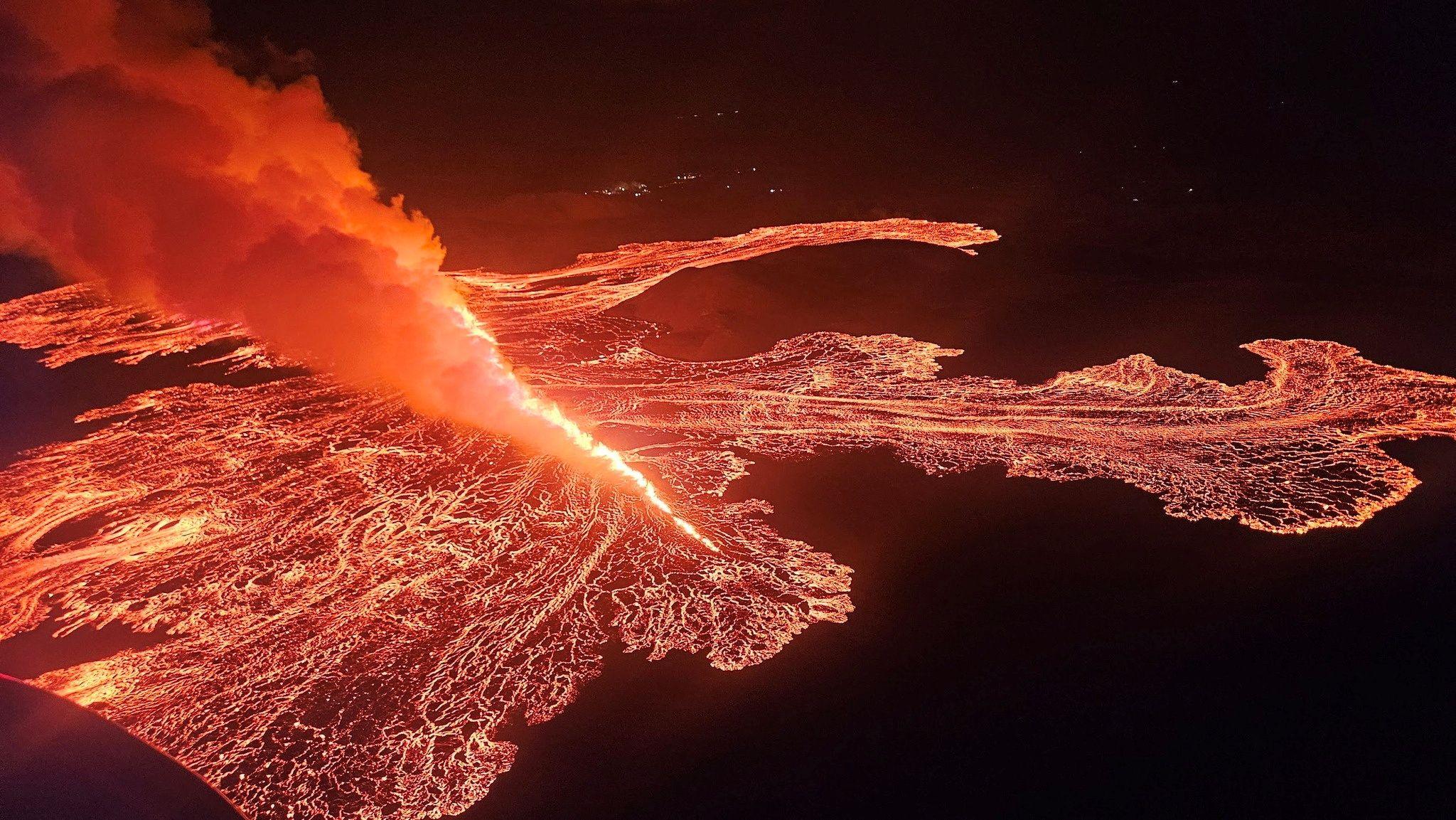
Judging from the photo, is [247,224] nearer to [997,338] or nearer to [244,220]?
[244,220]

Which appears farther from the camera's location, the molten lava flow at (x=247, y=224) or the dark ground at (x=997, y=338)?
the molten lava flow at (x=247, y=224)

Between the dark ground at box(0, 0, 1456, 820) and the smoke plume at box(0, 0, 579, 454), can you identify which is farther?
the smoke plume at box(0, 0, 579, 454)

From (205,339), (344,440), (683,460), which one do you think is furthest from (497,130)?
(683,460)

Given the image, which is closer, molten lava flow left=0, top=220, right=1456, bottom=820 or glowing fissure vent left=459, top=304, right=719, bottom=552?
molten lava flow left=0, top=220, right=1456, bottom=820
